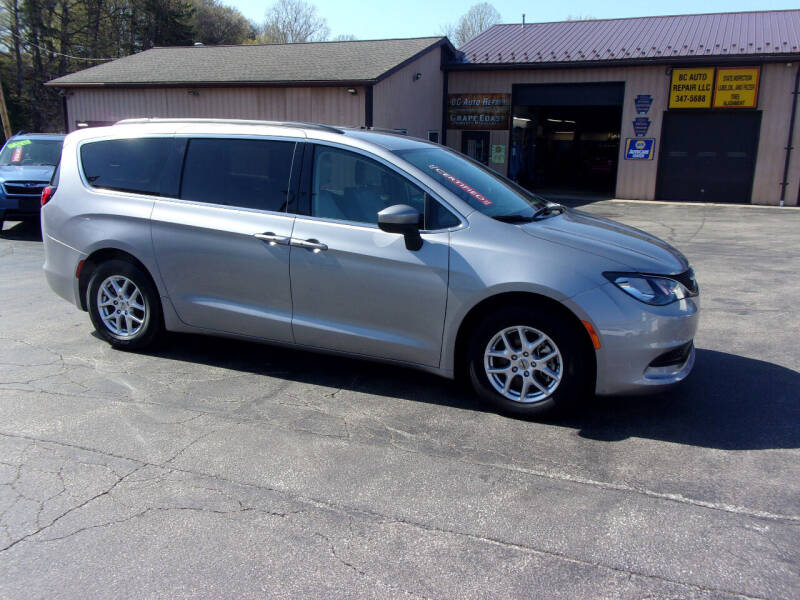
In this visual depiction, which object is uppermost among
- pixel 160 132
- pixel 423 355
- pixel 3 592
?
pixel 160 132

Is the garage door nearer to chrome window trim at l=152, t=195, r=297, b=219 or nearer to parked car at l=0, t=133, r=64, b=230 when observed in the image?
parked car at l=0, t=133, r=64, b=230

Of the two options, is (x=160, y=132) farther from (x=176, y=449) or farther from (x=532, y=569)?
(x=532, y=569)

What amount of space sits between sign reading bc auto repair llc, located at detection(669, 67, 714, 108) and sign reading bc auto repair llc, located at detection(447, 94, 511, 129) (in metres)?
5.40

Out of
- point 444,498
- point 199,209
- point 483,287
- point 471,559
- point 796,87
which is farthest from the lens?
A: point 796,87

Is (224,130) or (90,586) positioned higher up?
(224,130)

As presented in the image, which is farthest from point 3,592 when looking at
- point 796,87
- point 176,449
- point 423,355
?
point 796,87

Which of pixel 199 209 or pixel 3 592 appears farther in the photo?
pixel 199 209

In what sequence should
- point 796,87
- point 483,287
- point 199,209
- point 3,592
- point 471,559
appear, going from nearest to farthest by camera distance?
point 3,592, point 471,559, point 483,287, point 199,209, point 796,87

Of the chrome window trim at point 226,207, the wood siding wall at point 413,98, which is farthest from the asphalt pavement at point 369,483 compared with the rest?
the wood siding wall at point 413,98

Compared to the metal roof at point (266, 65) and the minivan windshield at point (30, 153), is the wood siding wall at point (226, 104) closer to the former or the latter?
the metal roof at point (266, 65)

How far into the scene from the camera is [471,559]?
286 cm

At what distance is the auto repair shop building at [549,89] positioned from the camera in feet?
64.4

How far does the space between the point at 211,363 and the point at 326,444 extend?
6.20 feet

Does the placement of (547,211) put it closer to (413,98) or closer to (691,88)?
(413,98)
